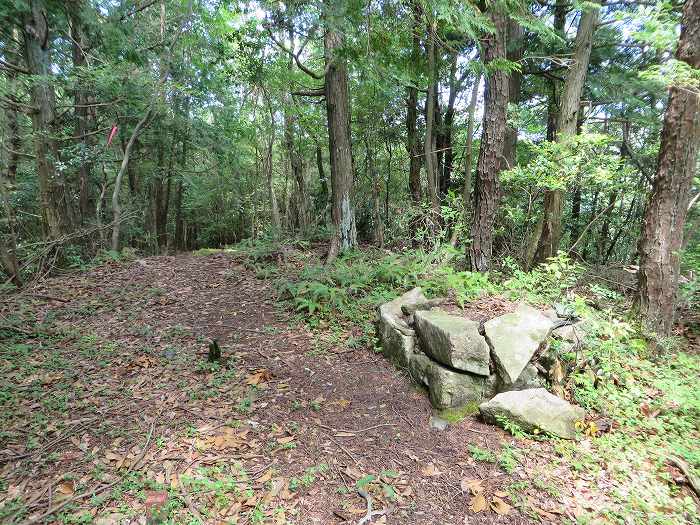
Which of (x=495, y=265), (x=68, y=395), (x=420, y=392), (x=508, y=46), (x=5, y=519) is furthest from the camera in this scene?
(x=508, y=46)

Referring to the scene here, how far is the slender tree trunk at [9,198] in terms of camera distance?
5.68 metres

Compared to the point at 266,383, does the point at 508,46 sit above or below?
above

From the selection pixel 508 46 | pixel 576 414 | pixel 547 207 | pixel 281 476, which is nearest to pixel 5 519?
pixel 281 476

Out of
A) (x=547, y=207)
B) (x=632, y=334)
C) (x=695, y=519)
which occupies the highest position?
(x=547, y=207)

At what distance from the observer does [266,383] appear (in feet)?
13.4

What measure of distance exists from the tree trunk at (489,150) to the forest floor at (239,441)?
248 centimetres

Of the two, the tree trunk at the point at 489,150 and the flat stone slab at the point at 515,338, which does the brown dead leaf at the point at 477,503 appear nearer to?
the flat stone slab at the point at 515,338

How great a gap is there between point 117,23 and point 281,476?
9.37 meters

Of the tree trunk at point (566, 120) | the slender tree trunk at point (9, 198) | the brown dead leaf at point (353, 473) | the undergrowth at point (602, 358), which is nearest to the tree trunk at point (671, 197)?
the undergrowth at point (602, 358)

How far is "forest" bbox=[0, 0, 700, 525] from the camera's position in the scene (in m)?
2.83

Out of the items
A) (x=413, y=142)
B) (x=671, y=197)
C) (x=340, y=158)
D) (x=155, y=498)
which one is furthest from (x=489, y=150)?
(x=155, y=498)

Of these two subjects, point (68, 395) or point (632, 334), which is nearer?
point (68, 395)

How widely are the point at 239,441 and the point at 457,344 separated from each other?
2.32m

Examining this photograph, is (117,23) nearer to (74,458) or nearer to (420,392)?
(74,458)
